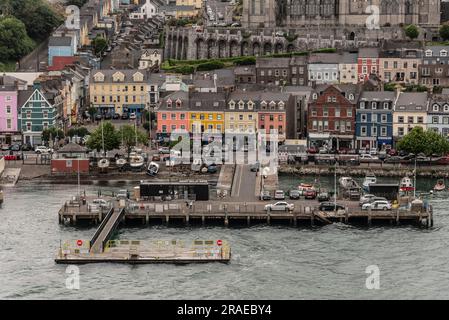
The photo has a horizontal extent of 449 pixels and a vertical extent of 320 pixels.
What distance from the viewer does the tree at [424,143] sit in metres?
55.2

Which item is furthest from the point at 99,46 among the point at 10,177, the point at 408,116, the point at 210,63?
the point at 10,177

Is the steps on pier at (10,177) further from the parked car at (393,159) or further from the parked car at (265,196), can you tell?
the parked car at (393,159)

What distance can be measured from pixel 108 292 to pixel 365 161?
22.7 metres

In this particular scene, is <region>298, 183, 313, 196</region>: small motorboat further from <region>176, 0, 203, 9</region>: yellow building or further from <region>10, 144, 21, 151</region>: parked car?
<region>176, 0, 203, 9</region>: yellow building

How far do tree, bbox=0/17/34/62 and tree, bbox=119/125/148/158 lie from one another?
79.8 ft

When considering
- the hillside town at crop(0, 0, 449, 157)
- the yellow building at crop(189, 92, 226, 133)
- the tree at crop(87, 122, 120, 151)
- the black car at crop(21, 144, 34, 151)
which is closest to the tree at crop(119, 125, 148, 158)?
the tree at crop(87, 122, 120, 151)

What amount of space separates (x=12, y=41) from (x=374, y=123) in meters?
29.8

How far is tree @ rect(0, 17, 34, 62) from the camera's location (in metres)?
80.5

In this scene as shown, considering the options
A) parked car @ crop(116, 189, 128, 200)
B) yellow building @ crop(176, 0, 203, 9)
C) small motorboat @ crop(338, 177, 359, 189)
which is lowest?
parked car @ crop(116, 189, 128, 200)

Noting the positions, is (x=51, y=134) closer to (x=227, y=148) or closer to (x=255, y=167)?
(x=227, y=148)

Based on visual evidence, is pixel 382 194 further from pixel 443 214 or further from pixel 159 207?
pixel 159 207

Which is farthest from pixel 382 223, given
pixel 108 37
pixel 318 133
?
pixel 108 37

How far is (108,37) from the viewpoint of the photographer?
282 ft

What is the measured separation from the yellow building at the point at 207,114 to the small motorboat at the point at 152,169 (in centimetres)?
600
